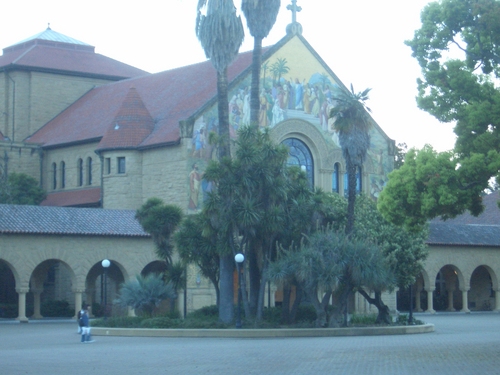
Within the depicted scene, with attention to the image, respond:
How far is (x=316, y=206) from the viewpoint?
34469mm

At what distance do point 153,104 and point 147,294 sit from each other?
21.4 meters

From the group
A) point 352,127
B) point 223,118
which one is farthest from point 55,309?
point 352,127

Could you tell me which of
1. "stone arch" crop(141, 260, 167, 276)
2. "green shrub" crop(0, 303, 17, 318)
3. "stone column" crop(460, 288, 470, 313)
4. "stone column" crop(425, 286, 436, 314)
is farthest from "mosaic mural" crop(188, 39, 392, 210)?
"green shrub" crop(0, 303, 17, 318)

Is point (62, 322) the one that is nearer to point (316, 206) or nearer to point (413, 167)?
point (316, 206)

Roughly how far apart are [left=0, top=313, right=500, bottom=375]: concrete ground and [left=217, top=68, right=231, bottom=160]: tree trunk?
8256 millimetres

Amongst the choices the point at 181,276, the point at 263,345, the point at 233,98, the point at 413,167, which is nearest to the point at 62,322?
the point at 181,276

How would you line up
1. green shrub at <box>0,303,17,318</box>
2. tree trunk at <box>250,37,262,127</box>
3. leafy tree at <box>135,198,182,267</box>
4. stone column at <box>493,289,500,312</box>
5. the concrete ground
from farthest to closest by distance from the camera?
stone column at <box>493,289,500,312</box> < green shrub at <box>0,303,17,318</box> < tree trunk at <box>250,37,262,127</box> < leafy tree at <box>135,198,182,267</box> < the concrete ground

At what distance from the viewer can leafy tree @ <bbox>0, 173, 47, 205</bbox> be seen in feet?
176

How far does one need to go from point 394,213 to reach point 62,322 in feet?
74.3

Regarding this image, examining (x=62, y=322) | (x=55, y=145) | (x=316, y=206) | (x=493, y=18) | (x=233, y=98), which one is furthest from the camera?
(x=55, y=145)

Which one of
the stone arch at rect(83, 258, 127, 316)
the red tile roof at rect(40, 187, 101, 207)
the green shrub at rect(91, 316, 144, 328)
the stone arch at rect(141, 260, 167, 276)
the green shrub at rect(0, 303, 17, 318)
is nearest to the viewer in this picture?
the green shrub at rect(91, 316, 144, 328)

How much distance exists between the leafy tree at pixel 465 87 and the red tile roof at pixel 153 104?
978 inches

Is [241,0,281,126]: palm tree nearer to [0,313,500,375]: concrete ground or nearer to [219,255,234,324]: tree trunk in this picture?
[219,255,234,324]: tree trunk

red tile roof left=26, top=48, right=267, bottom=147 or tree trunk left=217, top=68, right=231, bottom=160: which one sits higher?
red tile roof left=26, top=48, right=267, bottom=147
